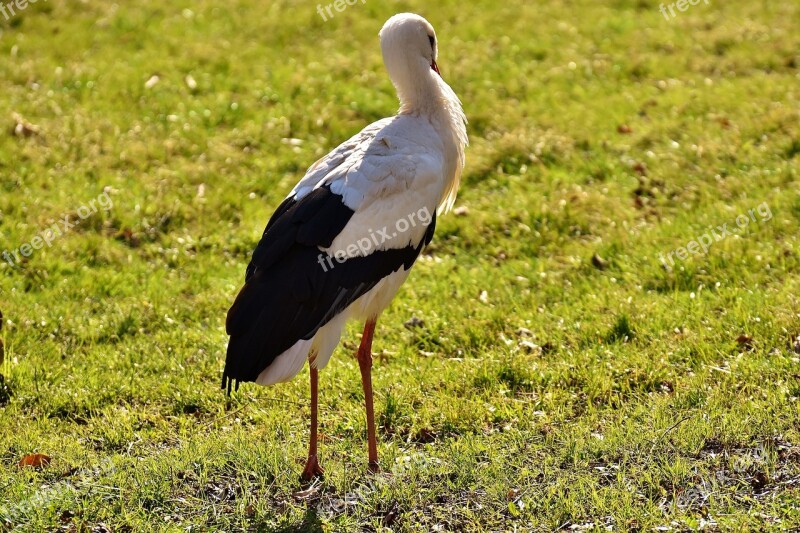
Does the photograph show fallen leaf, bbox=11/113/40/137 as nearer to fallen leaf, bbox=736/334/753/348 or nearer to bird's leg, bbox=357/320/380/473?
bird's leg, bbox=357/320/380/473

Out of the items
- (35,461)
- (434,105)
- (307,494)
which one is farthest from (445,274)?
(35,461)

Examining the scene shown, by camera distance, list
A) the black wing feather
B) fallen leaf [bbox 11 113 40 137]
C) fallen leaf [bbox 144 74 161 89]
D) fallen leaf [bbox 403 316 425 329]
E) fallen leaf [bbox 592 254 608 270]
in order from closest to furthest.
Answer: the black wing feather
fallen leaf [bbox 403 316 425 329]
fallen leaf [bbox 592 254 608 270]
fallen leaf [bbox 11 113 40 137]
fallen leaf [bbox 144 74 161 89]

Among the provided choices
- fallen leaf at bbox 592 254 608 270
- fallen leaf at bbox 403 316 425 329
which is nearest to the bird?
fallen leaf at bbox 403 316 425 329

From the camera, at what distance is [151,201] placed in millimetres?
8195

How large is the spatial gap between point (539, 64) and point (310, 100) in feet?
8.29

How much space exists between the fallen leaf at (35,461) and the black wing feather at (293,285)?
3.72 ft

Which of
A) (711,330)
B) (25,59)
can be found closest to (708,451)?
(711,330)

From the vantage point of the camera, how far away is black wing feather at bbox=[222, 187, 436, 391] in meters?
4.80

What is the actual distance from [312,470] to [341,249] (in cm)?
111

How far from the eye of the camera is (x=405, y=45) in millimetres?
5703

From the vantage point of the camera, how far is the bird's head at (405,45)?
5.70 m

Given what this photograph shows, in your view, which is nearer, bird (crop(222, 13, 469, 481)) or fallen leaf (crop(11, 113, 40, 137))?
bird (crop(222, 13, 469, 481))

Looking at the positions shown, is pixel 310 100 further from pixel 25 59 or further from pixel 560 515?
pixel 560 515

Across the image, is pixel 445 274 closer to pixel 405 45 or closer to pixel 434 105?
pixel 434 105
